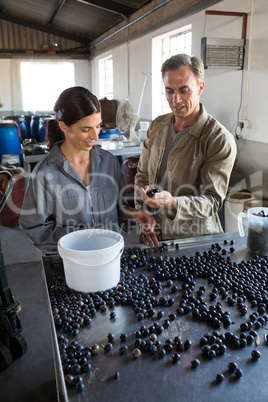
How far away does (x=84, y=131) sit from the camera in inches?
63.7

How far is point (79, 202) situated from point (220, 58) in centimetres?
245

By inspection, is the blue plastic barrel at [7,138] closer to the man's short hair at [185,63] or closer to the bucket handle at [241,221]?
the man's short hair at [185,63]

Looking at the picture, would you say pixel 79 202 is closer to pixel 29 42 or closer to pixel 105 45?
pixel 105 45

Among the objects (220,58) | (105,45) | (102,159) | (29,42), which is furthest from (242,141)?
(29,42)

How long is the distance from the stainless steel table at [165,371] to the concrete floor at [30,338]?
0.53m

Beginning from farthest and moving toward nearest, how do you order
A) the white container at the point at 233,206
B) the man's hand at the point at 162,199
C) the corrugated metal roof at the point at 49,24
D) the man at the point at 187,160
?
1. the corrugated metal roof at the point at 49,24
2. the white container at the point at 233,206
3. the man at the point at 187,160
4. the man's hand at the point at 162,199

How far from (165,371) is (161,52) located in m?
5.86

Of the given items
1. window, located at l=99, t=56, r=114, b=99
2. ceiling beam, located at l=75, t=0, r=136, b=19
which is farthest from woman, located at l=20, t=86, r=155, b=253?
window, located at l=99, t=56, r=114, b=99

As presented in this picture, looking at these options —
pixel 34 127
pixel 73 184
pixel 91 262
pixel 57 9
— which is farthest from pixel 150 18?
pixel 91 262

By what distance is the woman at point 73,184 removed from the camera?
62.1 inches

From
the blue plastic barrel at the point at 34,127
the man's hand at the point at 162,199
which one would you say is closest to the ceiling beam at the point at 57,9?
the blue plastic barrel at the point at 34,127

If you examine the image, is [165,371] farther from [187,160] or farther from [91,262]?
[187,160]

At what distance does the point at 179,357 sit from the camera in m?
0.96

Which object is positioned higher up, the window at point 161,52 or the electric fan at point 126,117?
the window at point 161,52
